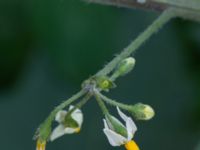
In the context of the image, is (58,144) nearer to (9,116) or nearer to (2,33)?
(9,116)

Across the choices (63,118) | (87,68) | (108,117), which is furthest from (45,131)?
(87,68)

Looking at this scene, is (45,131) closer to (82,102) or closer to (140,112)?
(82,102)

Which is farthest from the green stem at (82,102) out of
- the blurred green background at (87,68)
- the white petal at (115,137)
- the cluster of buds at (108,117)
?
the blurred green background at (87,68)

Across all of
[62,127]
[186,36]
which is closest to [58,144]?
[186,36]

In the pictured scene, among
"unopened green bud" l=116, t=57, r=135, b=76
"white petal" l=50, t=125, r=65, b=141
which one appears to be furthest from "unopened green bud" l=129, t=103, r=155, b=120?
"white petal" l=50, t=125, r=65, b=141

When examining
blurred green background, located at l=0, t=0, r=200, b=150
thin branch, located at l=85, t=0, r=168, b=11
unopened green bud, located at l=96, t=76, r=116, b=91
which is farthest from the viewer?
blurred green background, located at l=0, t=0, r=200, b=150

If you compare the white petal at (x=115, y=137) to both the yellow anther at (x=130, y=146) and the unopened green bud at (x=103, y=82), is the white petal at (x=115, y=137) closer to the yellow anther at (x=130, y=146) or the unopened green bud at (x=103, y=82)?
the yellow anther at (x=130, y=146)

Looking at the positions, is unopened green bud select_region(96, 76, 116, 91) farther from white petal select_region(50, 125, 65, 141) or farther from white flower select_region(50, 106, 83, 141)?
white petal select_region(50, 125, 65, 141)

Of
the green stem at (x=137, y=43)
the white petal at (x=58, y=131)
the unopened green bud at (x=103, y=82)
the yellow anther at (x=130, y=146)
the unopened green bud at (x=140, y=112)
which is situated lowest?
the yellow anther at (x=130, y=146)
